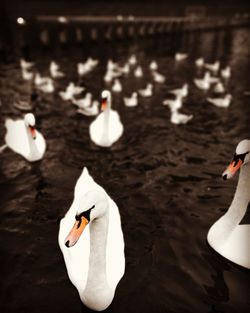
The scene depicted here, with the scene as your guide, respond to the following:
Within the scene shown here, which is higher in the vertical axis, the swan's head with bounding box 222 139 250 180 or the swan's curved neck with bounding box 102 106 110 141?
the swan's head with bounding box 222 139 250 180

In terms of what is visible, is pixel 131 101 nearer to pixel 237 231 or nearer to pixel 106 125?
pixel 106 125

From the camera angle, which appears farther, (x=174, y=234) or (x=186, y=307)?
(x=174, y=234)

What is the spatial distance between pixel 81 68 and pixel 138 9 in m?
22.7

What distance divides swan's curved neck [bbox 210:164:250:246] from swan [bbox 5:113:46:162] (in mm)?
4367

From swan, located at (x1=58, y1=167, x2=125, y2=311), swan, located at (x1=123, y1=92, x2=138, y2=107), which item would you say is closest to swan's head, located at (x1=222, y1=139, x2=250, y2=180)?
swan, located at (x1=58, y1=167, x2=125, y2=311)

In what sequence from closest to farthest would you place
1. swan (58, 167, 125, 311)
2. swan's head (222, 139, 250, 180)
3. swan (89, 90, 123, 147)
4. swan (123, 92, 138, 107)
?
swan (58, 167, 125, 311), swan's head (222, 139, 250, 180), swan (89, 90, 123, 147), swan (123, 92, 138, 107)

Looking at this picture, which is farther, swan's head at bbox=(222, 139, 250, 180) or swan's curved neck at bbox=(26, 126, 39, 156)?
swan's curved neck at bbox=(26, 126, 39, 156)

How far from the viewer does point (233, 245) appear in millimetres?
4789

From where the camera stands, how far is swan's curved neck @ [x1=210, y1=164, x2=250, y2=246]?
4551 mm

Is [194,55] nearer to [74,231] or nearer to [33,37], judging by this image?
[33,37]

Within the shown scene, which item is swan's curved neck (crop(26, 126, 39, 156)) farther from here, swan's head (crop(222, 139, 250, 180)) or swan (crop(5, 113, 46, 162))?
swan's head (crop(222, 139, 250, 180))

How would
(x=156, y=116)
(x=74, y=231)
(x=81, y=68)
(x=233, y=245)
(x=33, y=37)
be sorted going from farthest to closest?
1. (x=33, y=37)
2. (x=81, y=68)
3. (x=156, y=116)
4. (x=233, y=245)
5. (x=74, y=231)

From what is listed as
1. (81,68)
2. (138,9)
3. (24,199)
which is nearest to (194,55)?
(81,68)

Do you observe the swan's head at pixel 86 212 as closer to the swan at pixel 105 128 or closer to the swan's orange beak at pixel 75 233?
the swan's orange beak at pixel 75 233
